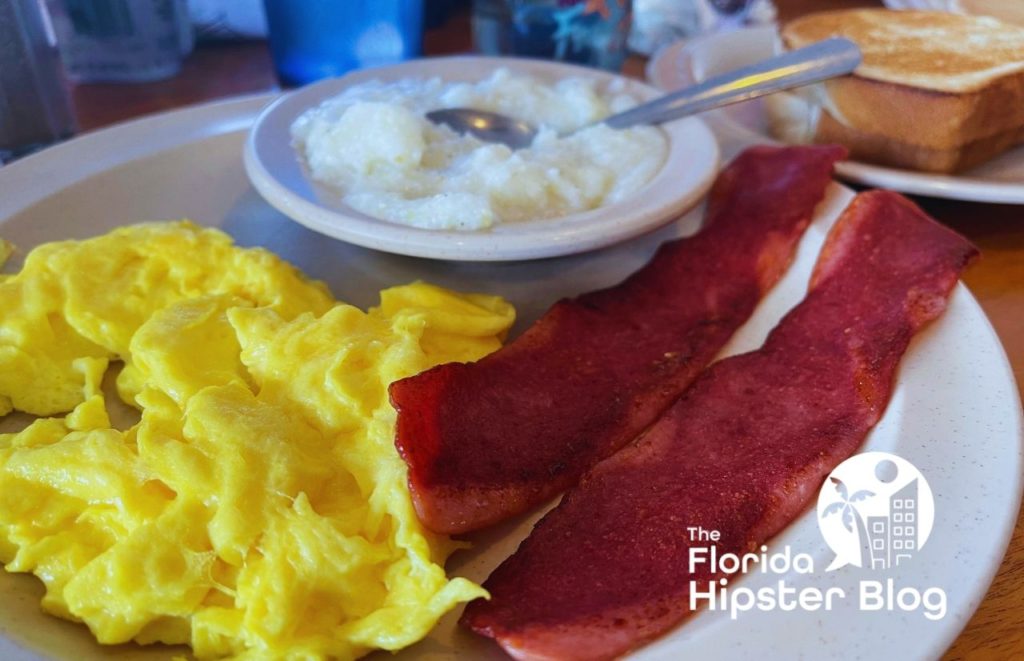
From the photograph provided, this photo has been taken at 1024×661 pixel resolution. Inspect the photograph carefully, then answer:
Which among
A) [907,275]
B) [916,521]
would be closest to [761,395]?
[916,521]

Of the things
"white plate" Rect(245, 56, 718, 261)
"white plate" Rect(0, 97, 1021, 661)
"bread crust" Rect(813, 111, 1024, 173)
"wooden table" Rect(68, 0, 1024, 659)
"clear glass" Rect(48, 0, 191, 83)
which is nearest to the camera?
"white plate" Rect(0, 97, 1021, 661)

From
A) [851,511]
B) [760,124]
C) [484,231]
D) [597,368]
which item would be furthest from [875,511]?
[760,124]

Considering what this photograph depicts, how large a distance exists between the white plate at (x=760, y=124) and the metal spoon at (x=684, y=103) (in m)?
0.23

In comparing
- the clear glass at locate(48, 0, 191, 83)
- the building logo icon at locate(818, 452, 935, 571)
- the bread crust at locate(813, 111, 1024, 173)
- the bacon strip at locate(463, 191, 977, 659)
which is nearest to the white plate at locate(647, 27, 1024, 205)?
the bread crust at locate(813, 111, 1024, 173)

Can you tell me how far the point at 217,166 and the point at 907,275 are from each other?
1.56 m

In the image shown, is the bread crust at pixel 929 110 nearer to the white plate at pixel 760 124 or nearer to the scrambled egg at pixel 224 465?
the white plate at pixel 760 124

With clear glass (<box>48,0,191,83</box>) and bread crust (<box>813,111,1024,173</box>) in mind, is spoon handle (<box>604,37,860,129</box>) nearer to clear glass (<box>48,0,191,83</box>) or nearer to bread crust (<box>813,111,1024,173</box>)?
bread crust (<box>813,111,1024,173</box>)

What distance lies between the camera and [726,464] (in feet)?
3.80

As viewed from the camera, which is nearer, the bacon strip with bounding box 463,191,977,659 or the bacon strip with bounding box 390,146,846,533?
the bacon strip with bounding box 463,191,977,659

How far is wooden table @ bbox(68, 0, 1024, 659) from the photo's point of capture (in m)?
1.03

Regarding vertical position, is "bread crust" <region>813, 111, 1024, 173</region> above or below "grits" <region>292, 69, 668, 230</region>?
below

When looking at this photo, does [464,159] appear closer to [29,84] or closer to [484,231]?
[484,231]

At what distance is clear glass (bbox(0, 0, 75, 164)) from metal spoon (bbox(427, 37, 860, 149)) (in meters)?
0.98

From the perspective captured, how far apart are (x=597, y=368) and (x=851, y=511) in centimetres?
46
